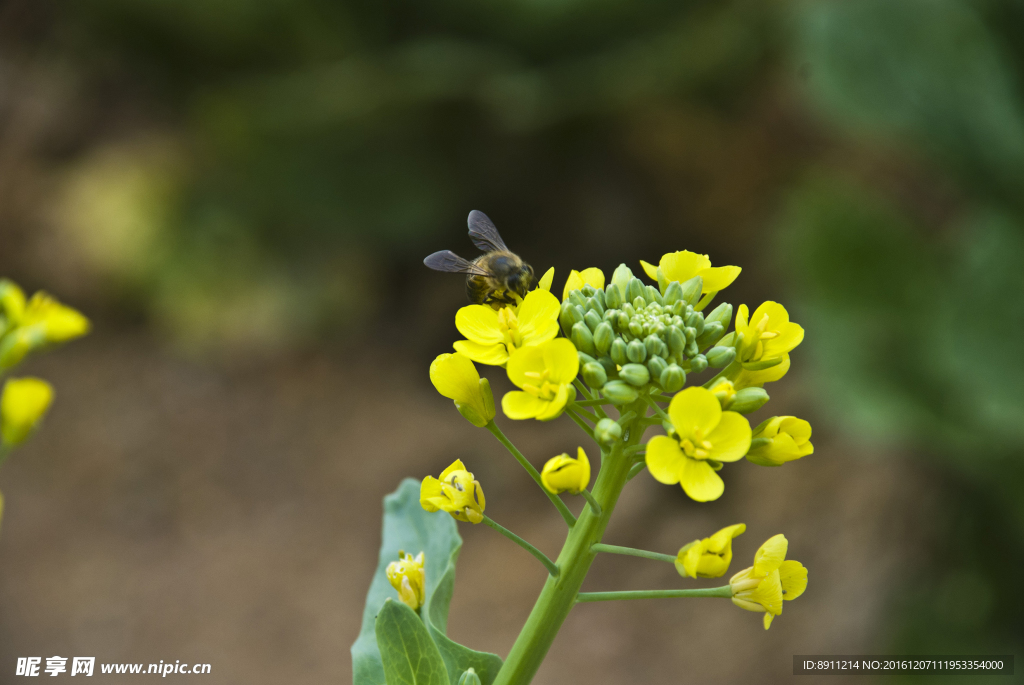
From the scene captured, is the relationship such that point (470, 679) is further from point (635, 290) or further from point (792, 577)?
point (635, 290)

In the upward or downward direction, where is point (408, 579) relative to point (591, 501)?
downward

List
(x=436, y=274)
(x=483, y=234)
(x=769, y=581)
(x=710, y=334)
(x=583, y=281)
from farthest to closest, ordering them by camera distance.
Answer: (x=436, y=274) < (x=483, y=234) < (x=583, y=281) < (x=710, y=334) < (x=769, y=581)

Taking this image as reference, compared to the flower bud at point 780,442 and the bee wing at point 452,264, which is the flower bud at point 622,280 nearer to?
the flower bud at point 780,442

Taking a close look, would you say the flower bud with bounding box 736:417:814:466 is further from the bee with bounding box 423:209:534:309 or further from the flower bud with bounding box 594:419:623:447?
the bee with bounding box 423:209:534:309

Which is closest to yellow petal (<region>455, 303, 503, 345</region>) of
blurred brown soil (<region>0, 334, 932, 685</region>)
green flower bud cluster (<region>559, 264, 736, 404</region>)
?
green flower bud cluster (<region>559, 264, 736, 404</region>)

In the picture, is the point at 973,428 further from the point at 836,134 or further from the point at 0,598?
the point at 0,598

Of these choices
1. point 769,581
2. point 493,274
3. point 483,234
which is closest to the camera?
point 769,581

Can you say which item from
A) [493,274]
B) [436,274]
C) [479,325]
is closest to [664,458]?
[479,325]
